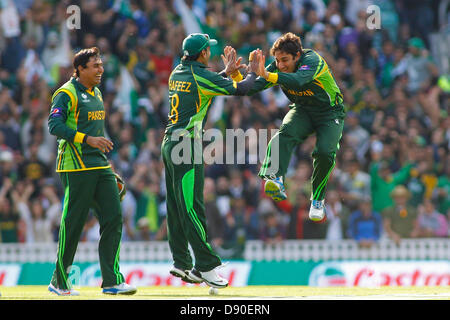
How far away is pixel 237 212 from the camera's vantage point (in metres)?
16.1

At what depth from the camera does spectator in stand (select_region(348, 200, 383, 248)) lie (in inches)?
620

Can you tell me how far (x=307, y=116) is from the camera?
36.0 ft

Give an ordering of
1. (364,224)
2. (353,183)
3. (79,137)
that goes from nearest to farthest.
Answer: (79,137) < (364,224) < (353,183)

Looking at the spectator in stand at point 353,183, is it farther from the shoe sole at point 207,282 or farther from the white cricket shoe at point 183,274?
the shoe sole at point 207,282

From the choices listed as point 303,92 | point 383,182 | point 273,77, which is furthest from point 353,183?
point 273,77

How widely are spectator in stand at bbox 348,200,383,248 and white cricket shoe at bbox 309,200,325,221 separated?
4751mm

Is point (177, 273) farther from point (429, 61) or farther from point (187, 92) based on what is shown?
point (429, 61)

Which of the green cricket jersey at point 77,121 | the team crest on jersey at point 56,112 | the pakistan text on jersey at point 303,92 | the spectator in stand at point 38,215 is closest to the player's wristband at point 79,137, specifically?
the green cricket jersey at point 77,121

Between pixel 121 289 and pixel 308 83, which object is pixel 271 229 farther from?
pixel 121 289

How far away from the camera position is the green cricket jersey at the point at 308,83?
10.1 meters

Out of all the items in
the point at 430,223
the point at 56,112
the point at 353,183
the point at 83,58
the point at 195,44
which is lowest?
the point at 430,223

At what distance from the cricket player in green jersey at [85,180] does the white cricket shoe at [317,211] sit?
7.84ft

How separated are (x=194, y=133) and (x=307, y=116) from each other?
5.10 ft

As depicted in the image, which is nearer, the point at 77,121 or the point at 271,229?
the point at 77,121
